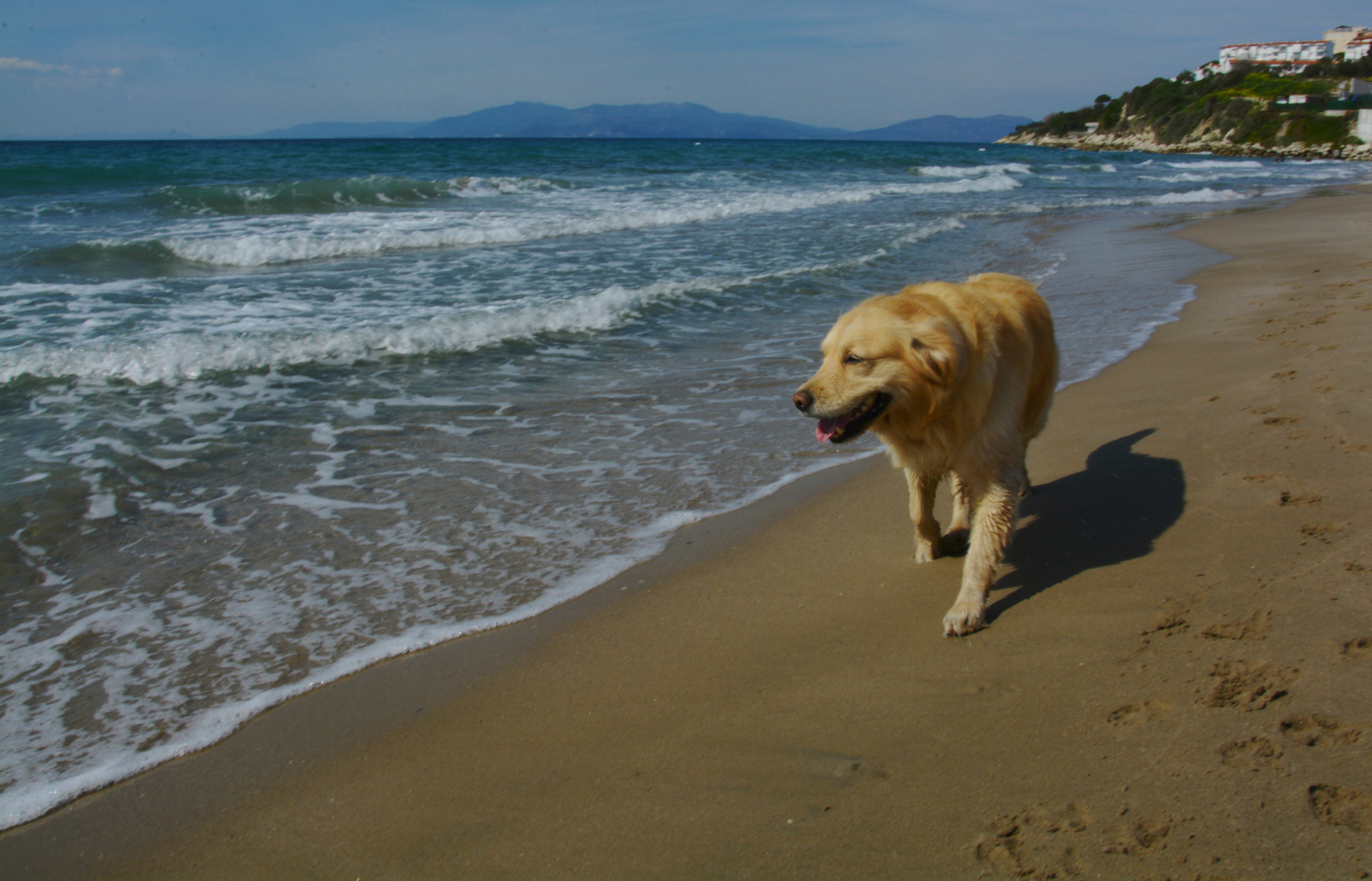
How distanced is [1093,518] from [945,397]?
1.15 meters

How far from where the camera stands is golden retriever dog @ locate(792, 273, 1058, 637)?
2.82 metres

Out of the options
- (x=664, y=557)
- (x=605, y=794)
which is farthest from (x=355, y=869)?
(x=664, y=557)

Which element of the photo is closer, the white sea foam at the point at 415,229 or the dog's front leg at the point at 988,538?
the dog's front leg at the point at 988,538


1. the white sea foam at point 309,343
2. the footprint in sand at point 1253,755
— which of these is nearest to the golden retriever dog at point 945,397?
the footprint in sand at point 1253,755

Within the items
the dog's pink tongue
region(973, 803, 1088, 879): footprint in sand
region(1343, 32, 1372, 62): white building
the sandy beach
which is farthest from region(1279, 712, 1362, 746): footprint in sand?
region(1343, 32, 1372, 62): white building

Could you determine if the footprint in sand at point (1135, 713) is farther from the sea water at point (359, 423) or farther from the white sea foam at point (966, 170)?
the white sea foam at point (966, 170)

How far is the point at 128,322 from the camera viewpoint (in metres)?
7.55

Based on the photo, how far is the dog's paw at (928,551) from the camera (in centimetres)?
334

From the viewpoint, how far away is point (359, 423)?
518cm

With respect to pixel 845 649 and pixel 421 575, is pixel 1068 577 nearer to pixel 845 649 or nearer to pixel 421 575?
pixel 845 649

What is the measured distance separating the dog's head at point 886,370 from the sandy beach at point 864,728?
0.70 metres

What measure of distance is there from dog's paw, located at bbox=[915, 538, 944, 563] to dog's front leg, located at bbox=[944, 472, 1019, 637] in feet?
1.09

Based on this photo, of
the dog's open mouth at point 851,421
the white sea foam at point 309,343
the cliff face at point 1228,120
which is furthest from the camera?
the cliff face at point 1228,120

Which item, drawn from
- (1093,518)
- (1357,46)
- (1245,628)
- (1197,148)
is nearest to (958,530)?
(1093,518)
